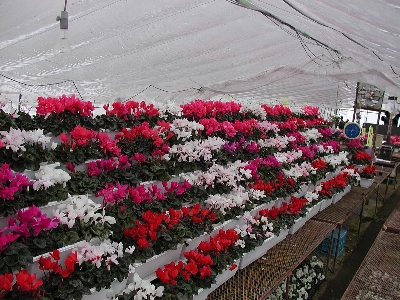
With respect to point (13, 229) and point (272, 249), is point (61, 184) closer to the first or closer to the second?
point (13, 229)

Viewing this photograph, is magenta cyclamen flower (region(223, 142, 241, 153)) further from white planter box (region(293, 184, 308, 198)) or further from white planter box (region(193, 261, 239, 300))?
white planter box (region(293, 184, 308, 198))

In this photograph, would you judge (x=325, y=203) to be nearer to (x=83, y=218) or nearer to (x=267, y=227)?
(x=267, y=227)

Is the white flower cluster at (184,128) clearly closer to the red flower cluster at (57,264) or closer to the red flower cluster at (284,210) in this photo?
the red flower cluster at (284,210)

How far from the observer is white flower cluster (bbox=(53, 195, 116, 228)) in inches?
93.8

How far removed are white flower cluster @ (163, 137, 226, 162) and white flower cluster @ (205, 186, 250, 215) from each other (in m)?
0.43

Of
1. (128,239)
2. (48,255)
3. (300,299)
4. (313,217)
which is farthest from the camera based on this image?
(313,217)

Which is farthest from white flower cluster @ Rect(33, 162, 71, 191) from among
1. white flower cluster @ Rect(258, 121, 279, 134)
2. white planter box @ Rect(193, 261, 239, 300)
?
white flower cluster @ Rect(258, 121, 279, 134)

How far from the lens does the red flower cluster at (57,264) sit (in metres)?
2.09

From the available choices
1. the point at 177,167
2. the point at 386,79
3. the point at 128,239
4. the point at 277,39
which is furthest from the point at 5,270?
the point at 386,79

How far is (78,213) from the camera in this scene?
2.43 meters

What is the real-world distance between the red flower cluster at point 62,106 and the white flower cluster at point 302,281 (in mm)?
3257

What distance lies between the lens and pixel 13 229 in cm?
207

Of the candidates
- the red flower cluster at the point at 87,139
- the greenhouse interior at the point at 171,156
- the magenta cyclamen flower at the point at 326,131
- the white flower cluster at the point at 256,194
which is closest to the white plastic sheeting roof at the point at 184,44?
the greenhouse interior at the point at 171,156

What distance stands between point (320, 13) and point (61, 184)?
8.92 feet
